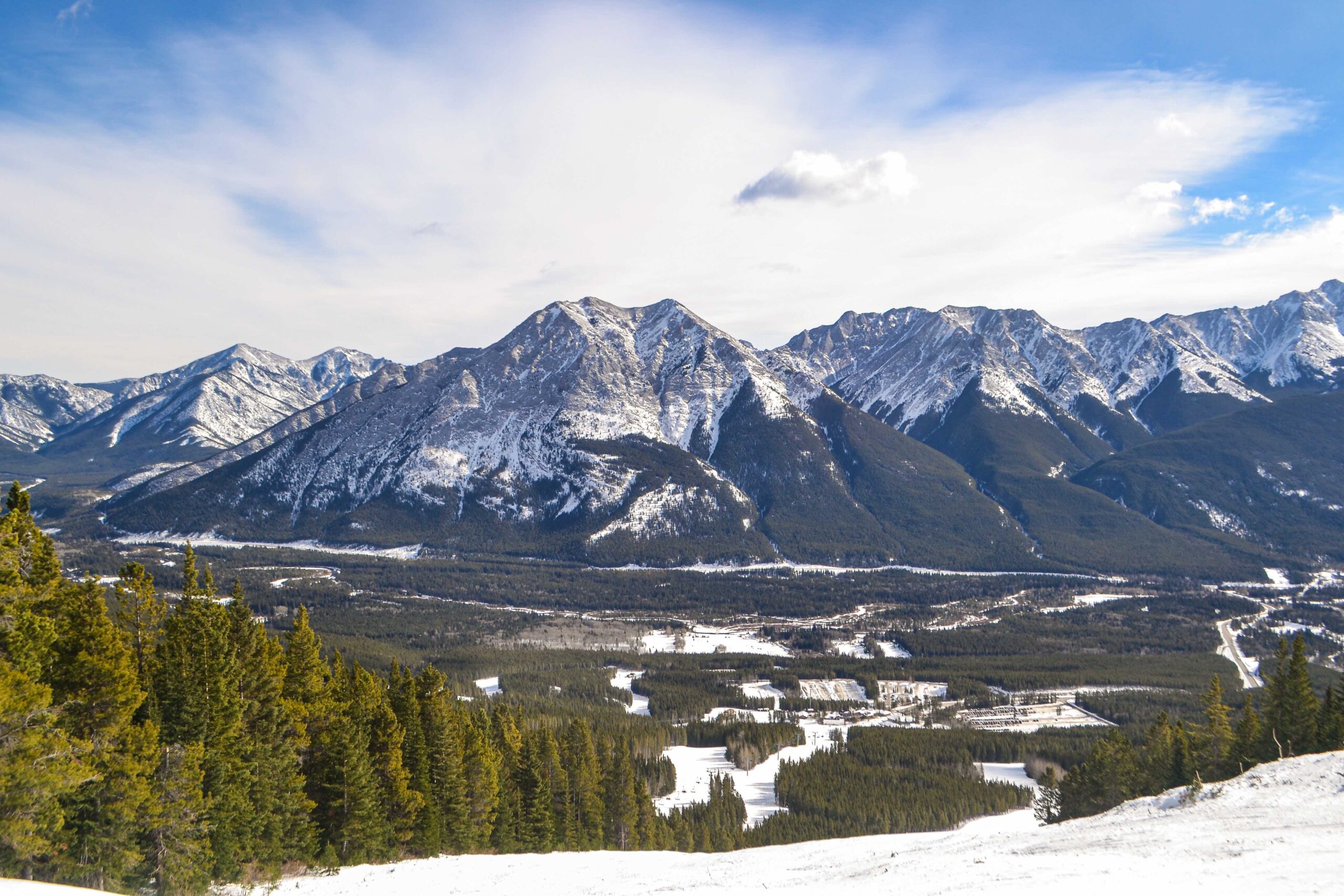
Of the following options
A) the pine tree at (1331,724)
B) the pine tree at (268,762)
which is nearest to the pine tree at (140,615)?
the pine tree at (268,762)

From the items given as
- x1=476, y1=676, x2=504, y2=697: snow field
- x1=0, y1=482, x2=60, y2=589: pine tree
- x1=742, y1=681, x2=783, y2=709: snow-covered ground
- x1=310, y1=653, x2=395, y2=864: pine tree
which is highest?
x1=0, y1=482, x2=60, y2=589: pine tree

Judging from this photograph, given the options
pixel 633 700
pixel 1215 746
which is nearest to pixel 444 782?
pixel 1215 746

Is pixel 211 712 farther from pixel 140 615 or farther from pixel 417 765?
pixel 417 765

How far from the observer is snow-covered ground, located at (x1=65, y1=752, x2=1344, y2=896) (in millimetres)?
29078

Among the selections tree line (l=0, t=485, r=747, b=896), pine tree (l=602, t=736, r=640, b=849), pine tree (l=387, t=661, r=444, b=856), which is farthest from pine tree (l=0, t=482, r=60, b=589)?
pine tree (l=602, t=736, r=640, b=849)

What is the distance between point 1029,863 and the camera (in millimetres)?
34812

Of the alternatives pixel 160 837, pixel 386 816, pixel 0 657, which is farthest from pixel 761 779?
pixel 0 657

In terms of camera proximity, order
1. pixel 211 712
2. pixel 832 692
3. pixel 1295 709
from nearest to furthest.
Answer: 1. pixel 211 712
2. pixel 1295 709
3. pixel 832 692

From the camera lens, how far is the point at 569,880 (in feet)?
153

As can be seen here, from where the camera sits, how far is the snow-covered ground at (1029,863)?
29078mm

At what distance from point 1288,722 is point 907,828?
4668 centimetres

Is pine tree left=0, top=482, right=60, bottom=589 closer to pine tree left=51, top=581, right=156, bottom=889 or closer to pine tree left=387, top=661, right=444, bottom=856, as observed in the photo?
pine tree left=51, top=581, right=156, bottom=889

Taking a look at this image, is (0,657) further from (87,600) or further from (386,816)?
(386,816)

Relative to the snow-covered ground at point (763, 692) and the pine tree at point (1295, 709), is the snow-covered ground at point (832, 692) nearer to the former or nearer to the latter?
the snow-covered ground at point (763, 692)
